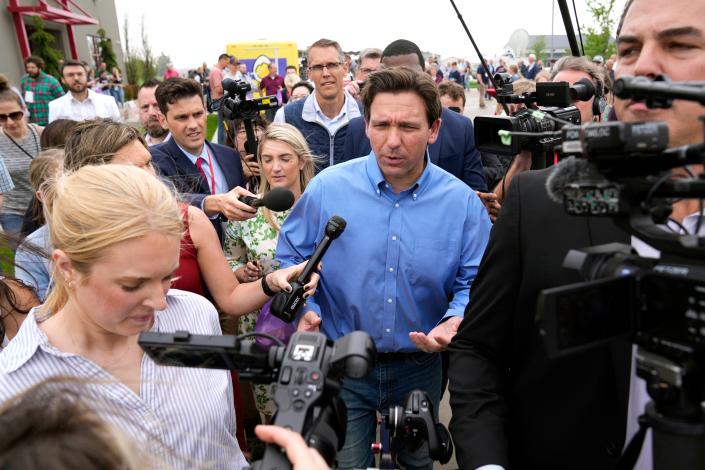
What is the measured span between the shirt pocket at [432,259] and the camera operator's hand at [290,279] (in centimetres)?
42

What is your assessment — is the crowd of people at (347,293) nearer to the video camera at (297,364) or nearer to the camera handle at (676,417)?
the video camera at (297,364)

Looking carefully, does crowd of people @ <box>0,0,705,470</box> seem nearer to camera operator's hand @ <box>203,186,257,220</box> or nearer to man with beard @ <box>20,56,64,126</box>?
camera operator's hand @ <box>203,186,257,220</box>

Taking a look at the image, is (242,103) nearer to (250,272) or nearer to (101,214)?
(250,272)

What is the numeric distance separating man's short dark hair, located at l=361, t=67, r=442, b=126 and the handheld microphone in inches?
28.3

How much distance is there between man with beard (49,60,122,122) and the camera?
8281mm

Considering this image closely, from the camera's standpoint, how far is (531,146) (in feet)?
8.27

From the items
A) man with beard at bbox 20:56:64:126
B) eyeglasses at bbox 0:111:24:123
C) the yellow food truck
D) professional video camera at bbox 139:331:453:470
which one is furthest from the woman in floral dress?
the yellow food truck

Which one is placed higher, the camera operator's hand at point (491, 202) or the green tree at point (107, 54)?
the green tree at point (107, 54)

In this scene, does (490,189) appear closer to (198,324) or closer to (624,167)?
(198,324)

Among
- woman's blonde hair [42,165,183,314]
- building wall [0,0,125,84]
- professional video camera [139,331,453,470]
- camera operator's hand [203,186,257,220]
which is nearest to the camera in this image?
professional video camera [139,331,453,470]

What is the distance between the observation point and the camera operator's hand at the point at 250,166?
4.35m

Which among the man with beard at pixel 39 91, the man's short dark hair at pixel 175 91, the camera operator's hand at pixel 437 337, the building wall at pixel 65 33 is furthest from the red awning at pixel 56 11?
the camera operator's hand at pixel 437 337

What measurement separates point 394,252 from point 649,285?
1643 millimetres

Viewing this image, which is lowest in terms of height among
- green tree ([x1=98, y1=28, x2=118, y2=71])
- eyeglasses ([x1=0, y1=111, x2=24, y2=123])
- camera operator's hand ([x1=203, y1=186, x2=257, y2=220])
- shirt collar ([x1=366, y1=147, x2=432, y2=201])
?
camera operator's hand ([x1=203, y1=186, x2=257, y2=220])
